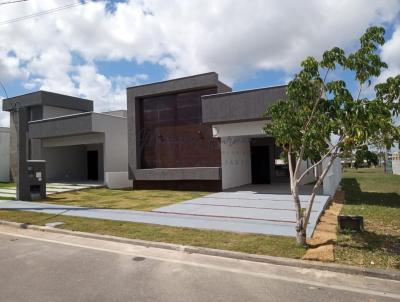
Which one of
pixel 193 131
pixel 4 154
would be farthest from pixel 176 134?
pixel 4 154

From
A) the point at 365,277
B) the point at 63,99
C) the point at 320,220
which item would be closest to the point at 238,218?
the point at 320,220

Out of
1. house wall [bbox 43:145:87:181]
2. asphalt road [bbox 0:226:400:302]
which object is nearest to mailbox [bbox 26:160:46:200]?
asphalt road [bbox 0:226:400:302]

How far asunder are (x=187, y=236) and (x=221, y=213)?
3369mm

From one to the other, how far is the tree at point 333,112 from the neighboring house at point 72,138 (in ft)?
53.9

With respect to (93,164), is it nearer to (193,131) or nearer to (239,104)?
(193,131)

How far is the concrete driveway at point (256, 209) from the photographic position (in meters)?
9.61

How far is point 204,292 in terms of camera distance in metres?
5.22

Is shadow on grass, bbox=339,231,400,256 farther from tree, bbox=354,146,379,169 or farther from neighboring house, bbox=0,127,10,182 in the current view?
neighboring house, bbox=0,127,10,182

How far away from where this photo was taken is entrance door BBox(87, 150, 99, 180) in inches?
1197

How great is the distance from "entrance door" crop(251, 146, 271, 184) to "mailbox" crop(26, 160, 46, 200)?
1290 cm

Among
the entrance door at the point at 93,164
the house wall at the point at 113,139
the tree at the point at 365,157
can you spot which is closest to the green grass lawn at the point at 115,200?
the house wall at the point at 113,139

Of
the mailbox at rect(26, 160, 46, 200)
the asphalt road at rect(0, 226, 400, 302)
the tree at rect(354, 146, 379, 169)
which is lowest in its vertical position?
the asphalt road at rect(0, 226, 400, 302)

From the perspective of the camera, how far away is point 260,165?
24406 millimetres

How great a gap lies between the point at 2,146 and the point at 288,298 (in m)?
32.4
